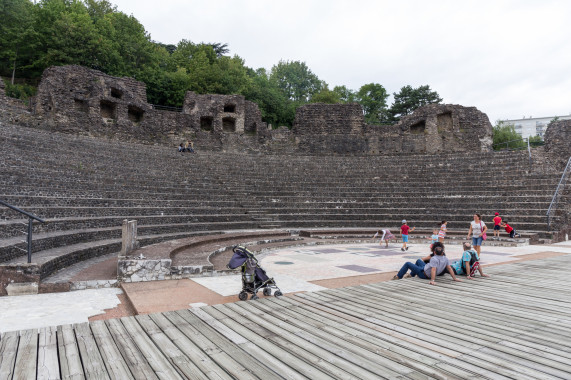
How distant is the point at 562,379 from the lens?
2254 mm

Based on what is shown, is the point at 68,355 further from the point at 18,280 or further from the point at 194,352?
the point at 18,280

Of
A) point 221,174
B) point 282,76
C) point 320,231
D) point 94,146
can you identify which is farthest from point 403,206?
point 282,76

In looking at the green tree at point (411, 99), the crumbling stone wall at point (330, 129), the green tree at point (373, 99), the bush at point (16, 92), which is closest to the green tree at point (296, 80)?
the green tree at point (373, 99)

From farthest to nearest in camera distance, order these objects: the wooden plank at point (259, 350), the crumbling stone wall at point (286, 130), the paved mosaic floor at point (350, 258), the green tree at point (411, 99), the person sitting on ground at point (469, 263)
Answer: the green tree at point (411, 99) < the crumbling stone wall at point (286, 130) < the paved mosaic floor at point (350, 258) < the person sitting on ground at point (469, 263) < the wooden plank at point (259, 350)

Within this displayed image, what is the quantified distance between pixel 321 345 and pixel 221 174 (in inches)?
523

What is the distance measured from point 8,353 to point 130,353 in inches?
34.9

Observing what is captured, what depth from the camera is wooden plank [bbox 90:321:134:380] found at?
7.30 ft

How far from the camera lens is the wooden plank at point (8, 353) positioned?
2203mm

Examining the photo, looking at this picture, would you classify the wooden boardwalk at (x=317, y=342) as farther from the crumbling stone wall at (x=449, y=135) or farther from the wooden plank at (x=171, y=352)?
the crumbling stone wall at (x=449, y=135)

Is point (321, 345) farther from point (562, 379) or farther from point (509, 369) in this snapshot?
→ point (562, 379)

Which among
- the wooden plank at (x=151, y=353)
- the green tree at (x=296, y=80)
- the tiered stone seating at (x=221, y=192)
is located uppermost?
the green tree at (x=296, y=80)

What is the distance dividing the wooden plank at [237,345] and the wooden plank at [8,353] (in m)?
1.22

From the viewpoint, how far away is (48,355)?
96.5 inches

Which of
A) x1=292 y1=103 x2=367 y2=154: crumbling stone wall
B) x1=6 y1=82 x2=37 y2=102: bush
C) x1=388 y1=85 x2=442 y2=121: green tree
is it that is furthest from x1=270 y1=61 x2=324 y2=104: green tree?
x1=6 y1=82 x2=37 y2=102: bush
